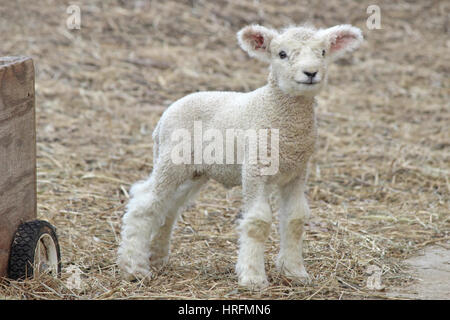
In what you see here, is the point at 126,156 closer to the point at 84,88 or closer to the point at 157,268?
the point at 84,88

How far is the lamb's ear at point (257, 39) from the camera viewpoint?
394 centimetres

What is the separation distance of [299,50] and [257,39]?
0.36 m

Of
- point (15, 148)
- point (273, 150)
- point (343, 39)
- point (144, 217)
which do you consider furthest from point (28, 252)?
point (343, 39)

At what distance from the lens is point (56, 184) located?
20.1 ft

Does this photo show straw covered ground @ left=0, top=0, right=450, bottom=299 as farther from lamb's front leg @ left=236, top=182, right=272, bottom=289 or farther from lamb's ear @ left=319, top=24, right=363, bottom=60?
lamb's ear @ left=319, top=24, right=363, bottom=60

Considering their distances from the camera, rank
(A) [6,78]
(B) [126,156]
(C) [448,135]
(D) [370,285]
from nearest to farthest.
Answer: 1. (A) [6,78]
2. (D) [370,285]
3. (B) [126,156]
4. (C) [448,135]

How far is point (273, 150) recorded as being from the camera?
3846 mm

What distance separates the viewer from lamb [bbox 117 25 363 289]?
12.5 ft

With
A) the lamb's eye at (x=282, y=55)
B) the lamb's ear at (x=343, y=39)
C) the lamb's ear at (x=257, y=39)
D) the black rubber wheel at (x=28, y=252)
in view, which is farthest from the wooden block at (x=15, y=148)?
the lamb's ear at (x=343, y=39)

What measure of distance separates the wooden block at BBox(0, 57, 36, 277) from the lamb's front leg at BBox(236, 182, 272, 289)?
126 centimetres

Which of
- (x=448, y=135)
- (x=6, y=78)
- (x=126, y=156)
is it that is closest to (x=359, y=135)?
(x=448, y=135)

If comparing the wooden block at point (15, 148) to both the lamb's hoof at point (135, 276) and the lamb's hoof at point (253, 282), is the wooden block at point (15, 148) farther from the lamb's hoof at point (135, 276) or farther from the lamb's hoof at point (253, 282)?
the lamb's hoof at point (253, 282)

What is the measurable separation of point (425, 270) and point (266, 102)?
1.56 m

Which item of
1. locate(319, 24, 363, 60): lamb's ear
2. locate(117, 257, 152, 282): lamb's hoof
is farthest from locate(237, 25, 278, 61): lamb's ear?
locate(117, 257, 152, 282): lamb's hoof
